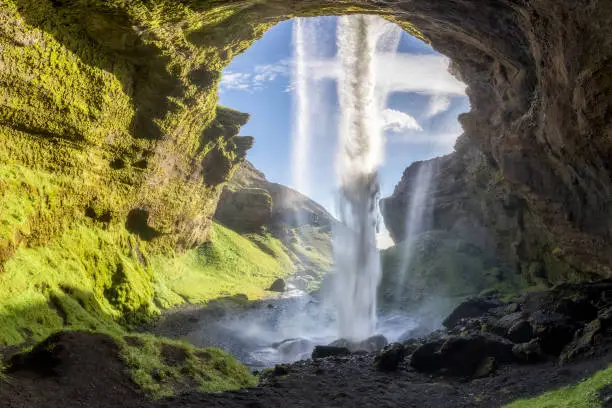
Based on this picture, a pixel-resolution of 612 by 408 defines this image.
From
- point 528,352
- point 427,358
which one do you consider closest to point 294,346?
point 427,358

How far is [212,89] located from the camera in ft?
→ 108

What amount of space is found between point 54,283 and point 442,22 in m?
23.8

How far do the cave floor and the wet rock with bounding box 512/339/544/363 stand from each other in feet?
1.80

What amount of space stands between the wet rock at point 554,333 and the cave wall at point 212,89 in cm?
564

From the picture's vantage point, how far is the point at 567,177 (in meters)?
20.3

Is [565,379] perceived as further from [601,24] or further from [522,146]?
[522,146]

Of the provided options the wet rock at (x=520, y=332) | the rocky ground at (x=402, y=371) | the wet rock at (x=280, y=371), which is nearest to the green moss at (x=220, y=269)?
the wet rock at (x=280, y=371)

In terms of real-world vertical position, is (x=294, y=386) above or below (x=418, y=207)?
below

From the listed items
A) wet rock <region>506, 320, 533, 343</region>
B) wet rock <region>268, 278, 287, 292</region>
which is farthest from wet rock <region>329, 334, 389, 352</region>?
wet rock <region>268, 278, 287, 292</region>

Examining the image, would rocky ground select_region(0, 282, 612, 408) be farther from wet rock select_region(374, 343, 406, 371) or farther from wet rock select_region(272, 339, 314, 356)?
wet rock select_region(272, 339, 314, 356)

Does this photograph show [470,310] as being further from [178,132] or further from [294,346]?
[178,132]

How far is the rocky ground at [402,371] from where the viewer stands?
10.4 meters

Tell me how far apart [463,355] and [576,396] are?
20.6 ft

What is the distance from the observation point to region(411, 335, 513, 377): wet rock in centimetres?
1486
